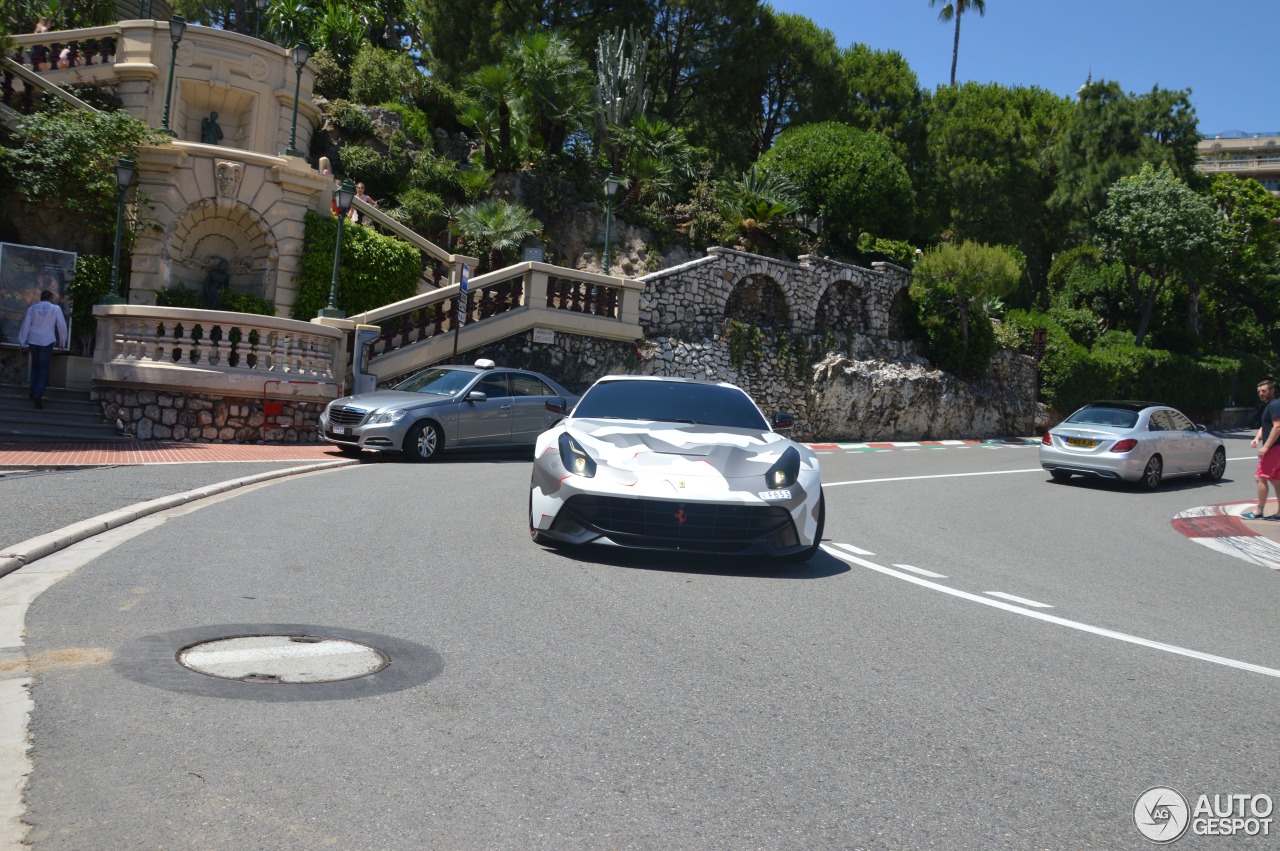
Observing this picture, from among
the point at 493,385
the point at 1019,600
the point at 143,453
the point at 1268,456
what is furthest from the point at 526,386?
the point at 1019,600

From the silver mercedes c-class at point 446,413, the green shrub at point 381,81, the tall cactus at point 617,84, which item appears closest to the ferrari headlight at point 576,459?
the silver mercedes c-class at point 446,413

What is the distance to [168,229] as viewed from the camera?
21.0 meters

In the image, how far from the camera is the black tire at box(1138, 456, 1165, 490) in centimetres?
1856

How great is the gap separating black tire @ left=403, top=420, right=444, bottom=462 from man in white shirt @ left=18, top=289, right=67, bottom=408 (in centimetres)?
542

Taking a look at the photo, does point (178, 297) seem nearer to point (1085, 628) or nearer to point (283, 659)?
point (283, 659)

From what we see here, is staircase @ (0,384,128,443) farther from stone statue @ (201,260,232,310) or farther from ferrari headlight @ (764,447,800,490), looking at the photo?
ferrari headlight @ (764,447,800,490)

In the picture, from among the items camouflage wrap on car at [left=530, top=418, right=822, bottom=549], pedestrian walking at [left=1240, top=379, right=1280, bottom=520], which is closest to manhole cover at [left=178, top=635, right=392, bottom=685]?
camouflage wrap on car at [left=530, top=418, right=822, bottom=549]

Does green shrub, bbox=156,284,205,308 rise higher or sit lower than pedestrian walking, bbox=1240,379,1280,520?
higher

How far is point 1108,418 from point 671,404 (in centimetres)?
1233

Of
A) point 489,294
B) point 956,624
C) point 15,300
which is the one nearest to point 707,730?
point 956,624

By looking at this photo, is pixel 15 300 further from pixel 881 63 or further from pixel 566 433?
pixel 881 63

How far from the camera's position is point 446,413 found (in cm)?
1642

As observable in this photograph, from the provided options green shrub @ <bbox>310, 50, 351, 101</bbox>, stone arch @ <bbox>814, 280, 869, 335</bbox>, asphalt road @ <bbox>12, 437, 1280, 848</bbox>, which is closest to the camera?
asphalt road @ <bbox>12, 437, 1280, 848</bbox>

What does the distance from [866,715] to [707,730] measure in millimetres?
800
